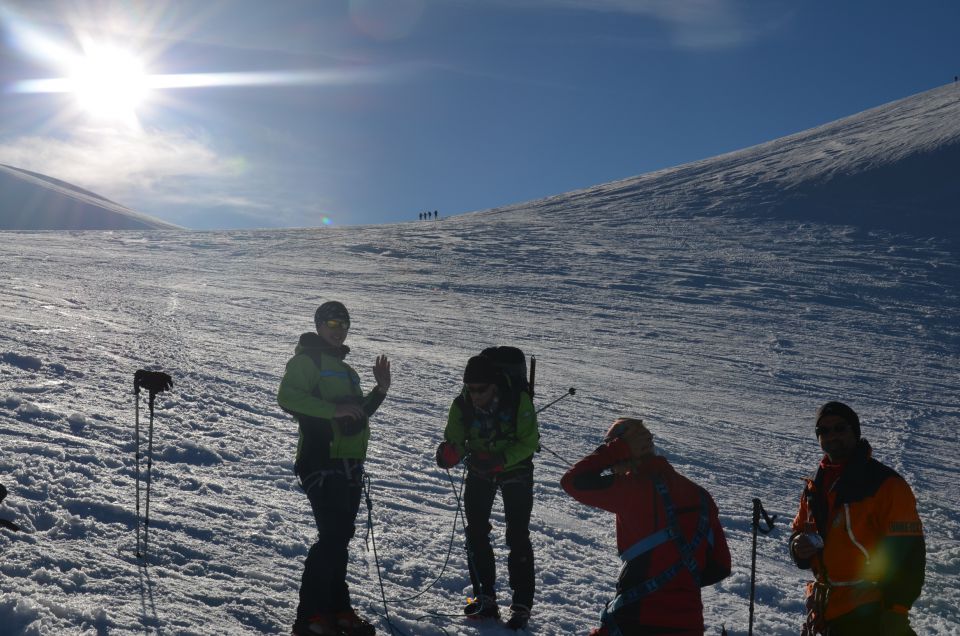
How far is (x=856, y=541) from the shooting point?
3.34m

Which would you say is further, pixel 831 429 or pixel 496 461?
pixel 496 461

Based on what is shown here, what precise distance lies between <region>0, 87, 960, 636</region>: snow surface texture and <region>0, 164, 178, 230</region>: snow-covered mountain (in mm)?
114597

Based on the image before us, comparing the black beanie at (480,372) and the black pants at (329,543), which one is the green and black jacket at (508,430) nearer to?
the black beanie at (480,372)

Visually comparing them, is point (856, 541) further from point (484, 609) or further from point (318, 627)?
point (318, 627)

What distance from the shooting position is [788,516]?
803 centimetres

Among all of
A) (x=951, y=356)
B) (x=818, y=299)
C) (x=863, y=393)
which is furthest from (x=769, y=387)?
(x=818, y=299)

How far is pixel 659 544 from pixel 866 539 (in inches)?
38.5

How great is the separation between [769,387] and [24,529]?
42.2 ft

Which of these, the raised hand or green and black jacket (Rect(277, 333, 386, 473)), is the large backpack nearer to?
the raised hand

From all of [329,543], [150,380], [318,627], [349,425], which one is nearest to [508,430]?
[349,425]

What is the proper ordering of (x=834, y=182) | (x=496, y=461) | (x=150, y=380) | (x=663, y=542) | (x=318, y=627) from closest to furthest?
(x=663, y=542) → (x=318, y=627) → (x=496, y=461) → (x=150, y=380) → (x=834, y=182)

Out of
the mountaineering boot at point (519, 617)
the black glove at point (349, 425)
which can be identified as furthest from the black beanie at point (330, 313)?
the mountaineering boot at point (519, 617)

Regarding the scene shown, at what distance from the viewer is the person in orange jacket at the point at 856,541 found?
3195mm

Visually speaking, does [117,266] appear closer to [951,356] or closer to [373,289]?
[373,289]
